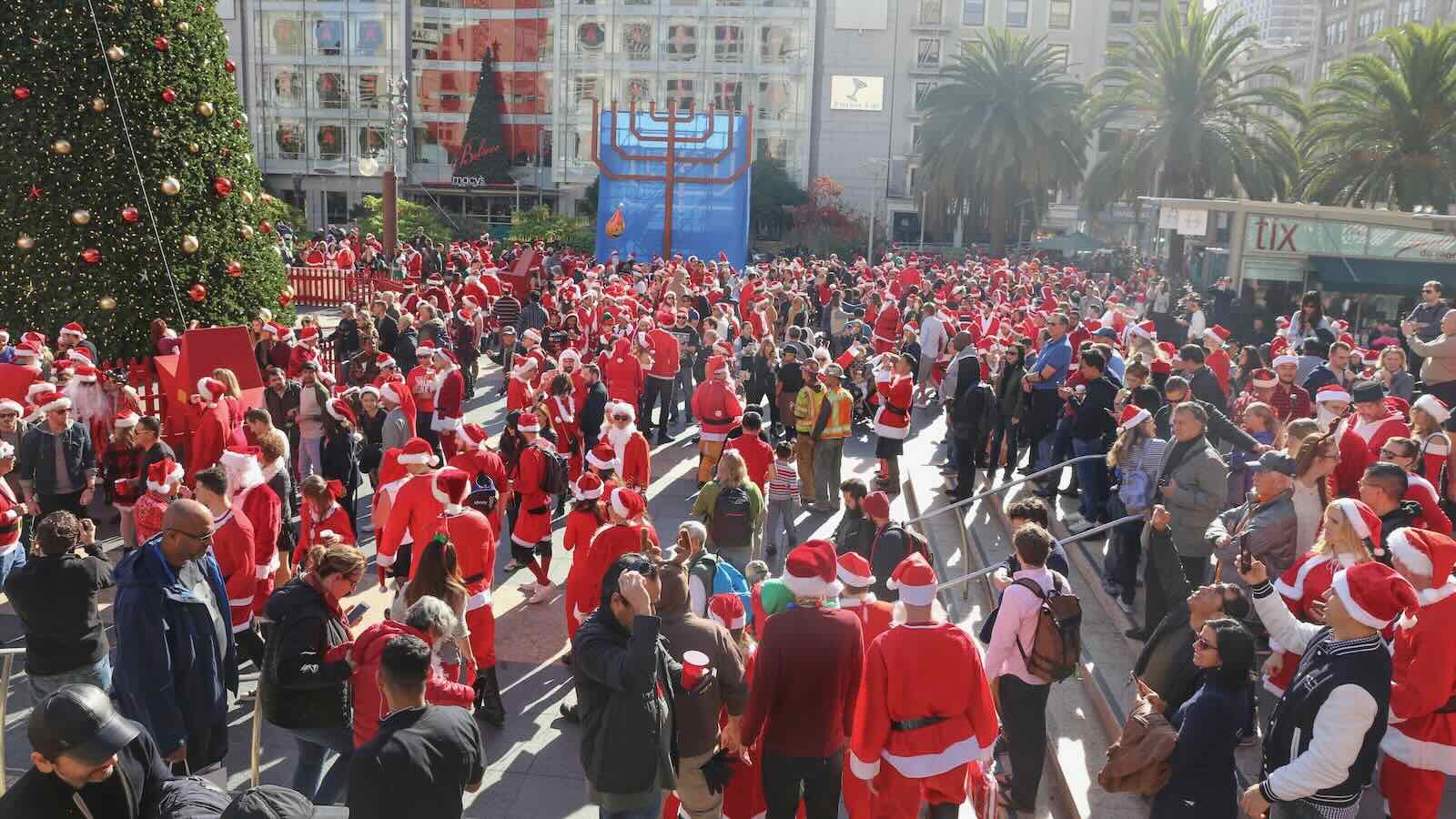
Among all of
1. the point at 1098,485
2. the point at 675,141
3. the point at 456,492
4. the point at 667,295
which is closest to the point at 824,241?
the point at 675,141

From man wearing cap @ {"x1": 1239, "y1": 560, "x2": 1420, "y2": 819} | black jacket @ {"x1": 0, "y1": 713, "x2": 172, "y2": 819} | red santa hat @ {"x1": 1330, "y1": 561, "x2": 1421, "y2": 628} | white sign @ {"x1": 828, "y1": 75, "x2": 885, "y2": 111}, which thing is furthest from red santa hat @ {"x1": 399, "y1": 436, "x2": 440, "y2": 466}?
white sign @ {"x1": 828, "y1": 75, "x2": 885, "y2": 111}

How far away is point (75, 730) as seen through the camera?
11.5 ft

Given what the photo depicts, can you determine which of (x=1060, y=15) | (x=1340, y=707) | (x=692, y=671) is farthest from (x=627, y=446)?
(x=1060, y=15)

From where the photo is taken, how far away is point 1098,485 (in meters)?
10.6

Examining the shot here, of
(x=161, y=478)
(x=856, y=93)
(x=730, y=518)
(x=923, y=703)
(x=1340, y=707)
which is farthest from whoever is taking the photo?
(x=856, y=93)

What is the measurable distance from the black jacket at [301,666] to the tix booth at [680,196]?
2914 centimetres

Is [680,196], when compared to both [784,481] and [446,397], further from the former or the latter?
[784,481]

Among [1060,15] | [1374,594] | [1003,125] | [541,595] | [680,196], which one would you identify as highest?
[1060,15]

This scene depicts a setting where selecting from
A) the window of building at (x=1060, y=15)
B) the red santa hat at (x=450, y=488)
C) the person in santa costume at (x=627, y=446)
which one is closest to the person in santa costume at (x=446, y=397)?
the person in santa costume at (x=627, y=446)

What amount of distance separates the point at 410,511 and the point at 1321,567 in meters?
5.43

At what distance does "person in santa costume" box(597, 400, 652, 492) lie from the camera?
991 centimetres

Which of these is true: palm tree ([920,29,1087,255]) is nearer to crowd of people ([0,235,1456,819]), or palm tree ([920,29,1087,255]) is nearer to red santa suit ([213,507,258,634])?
crowd of people ([0,235,1456,819])

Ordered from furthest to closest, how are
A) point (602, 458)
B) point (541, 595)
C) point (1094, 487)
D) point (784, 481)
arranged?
1. point (784, 481)
2. point (1094, 487)
3. point (541, 595)
4. point (602, 458)

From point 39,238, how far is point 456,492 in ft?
23.1
